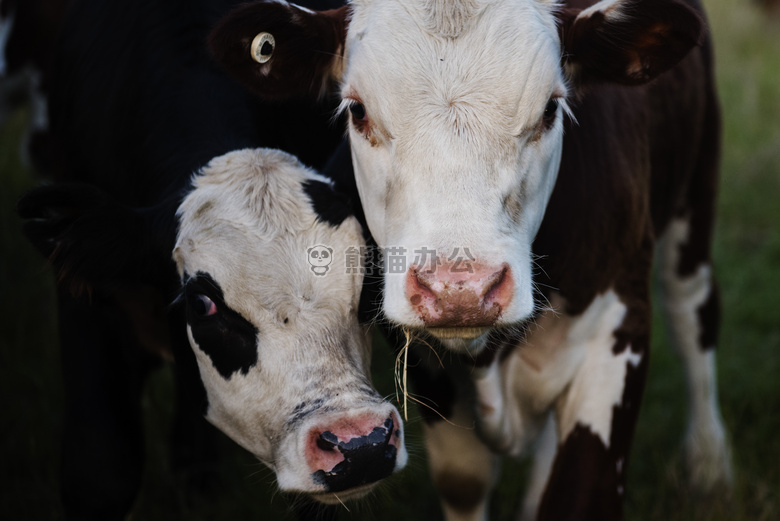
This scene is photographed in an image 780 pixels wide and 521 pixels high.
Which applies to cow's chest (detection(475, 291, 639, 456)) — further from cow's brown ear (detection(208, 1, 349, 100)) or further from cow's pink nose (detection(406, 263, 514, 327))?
cow's brown ear (detection(208, 1, 349, 100))

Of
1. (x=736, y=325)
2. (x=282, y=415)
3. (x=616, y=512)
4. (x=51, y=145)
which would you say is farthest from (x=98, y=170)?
(x=736, y=325)

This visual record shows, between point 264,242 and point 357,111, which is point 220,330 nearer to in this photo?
point 264,242

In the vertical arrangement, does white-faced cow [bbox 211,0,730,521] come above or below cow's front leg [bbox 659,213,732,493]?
above

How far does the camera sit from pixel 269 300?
279 cm

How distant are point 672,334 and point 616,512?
187cm

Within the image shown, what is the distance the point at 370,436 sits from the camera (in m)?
2.61

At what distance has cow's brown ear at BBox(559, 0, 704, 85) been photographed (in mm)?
2961

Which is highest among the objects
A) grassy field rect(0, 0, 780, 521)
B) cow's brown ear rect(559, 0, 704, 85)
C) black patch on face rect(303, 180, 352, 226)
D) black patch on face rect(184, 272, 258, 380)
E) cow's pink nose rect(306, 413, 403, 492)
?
cow's brown ear rect(559, 0, 704, 85)

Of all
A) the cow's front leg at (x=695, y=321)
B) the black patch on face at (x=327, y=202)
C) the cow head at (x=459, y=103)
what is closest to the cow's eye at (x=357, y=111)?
the cow head at (x=459, y=103)

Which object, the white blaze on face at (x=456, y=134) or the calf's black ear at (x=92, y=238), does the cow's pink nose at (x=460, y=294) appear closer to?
the white blaze on face at (x=456, y=134)

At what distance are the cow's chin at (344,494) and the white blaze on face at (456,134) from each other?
1.66ft

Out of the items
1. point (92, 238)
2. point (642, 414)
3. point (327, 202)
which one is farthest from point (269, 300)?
point (642, 414)

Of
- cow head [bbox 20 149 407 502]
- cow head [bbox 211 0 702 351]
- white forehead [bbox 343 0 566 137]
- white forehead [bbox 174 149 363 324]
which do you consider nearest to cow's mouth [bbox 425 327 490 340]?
cow head [bbox 211 0 702 351]

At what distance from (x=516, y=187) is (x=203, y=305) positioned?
3.22ft
